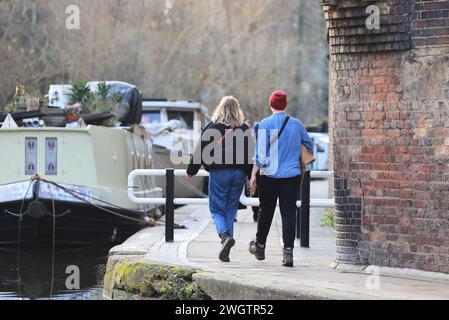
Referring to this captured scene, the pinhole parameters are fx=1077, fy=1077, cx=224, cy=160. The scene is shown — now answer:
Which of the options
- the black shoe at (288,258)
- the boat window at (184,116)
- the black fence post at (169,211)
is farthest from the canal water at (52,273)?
the boat window at (184,116)

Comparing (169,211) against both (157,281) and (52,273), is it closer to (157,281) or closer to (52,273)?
(52,273)

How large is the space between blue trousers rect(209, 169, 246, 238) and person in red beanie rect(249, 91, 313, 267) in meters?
0.38

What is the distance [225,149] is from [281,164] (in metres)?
0.69

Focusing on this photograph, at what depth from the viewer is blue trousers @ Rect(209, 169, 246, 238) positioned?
37.8ft

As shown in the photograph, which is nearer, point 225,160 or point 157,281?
→ point 157,281

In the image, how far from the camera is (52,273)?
13.5m

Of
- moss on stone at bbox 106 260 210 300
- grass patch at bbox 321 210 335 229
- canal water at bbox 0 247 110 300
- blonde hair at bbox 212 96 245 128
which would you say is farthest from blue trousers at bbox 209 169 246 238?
grass patch at bbox 321 210 335 229

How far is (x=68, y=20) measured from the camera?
29.5 meters

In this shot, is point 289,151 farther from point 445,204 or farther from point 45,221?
point 45,221

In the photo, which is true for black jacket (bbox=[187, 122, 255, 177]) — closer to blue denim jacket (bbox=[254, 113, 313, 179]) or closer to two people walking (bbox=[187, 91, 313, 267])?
two people walking (bbox=[187, 91, 313, 267])

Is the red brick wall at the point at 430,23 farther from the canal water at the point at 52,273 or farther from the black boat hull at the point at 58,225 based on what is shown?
the black boat hull at the point at 58,225

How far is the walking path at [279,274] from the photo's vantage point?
28.8 ft

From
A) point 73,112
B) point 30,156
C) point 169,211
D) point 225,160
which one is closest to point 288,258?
point 225,160

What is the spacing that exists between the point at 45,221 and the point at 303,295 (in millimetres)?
8299
